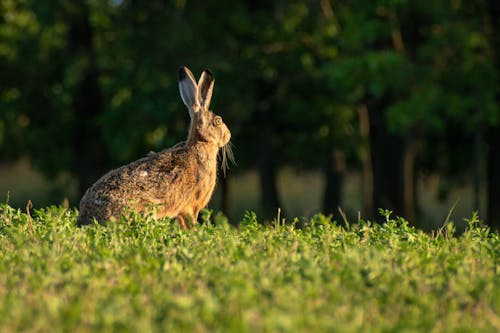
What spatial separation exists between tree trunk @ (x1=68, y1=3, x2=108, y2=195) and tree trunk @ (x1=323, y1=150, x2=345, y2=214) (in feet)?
19.7

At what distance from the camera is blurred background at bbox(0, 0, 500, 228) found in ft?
60.6

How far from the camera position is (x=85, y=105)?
80.3 ft

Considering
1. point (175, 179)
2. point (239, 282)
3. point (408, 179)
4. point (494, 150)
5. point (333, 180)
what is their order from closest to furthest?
1. point (239, 282)
2. point (175, 179)
3. point (494, 150)
4. point (408, 179)
5. point (333, 180)

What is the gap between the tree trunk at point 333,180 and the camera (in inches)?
917

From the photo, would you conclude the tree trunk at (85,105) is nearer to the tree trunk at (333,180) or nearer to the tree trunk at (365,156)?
the tree trunk at (333,180)

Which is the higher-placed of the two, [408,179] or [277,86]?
[277,86]

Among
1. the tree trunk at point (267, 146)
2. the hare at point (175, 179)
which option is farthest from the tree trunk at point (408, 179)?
the hare at point (175, 179)

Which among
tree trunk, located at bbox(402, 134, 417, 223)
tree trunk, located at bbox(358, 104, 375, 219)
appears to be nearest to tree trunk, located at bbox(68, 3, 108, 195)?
tree trunk, located at bbox(358, 104, 375, 219)

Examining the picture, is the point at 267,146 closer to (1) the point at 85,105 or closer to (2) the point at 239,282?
(1) the point at 85,105

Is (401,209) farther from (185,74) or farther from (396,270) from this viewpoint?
(396,270)

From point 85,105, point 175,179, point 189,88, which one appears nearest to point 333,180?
point 85,105

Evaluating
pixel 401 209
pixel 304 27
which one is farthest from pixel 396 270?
pixel 304 27

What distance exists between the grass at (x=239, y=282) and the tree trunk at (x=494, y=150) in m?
9.91

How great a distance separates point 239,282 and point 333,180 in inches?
701
